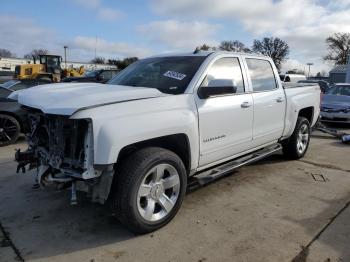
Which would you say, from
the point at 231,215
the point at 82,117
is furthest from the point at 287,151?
the point at 82,117

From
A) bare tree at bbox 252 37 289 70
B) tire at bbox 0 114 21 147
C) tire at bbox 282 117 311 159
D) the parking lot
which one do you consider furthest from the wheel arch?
bare tree at bbox 252 37 289 70

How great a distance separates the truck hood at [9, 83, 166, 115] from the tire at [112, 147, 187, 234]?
0.57 metres

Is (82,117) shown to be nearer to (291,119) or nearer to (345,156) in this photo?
(291,119)

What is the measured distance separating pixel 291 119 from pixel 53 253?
4.34 metres

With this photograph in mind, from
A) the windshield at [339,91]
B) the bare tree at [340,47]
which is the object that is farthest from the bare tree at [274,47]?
the windshield at [339,91]

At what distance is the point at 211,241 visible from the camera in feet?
12.5

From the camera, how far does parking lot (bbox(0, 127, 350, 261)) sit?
3584 millimetres

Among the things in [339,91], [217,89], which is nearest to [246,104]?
[217,89]

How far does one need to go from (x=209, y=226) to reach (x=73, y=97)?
1923mm

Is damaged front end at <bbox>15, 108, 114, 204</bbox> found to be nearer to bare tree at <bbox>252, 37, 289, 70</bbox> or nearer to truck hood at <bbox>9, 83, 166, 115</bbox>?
truck hood at <bbox>9, 83, 166, 115</bbox>

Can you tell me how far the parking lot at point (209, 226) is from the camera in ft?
11.8

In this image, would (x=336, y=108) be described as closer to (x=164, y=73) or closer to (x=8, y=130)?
(x=164, y=73)

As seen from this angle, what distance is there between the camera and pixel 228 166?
4957 mm

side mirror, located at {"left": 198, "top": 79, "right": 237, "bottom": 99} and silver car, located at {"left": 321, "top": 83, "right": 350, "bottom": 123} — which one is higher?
side mirror, located at {"left": 198, "top": 79, "right": 237, "bottom": 99}
